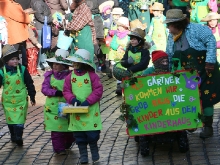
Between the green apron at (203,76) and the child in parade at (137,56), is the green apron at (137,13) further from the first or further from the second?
the green apron at (203,76)

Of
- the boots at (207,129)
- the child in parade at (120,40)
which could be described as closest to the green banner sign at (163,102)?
the boots at (207,129)

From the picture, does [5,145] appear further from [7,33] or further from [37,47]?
[37,47]

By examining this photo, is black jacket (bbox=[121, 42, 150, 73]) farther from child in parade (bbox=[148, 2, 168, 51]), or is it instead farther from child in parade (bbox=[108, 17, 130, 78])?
child in parade (bbox=[148, 2, 168, 51])

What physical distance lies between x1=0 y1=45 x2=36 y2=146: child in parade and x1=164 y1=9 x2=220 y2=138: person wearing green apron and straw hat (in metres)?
1.94

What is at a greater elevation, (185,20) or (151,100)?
(185,20)

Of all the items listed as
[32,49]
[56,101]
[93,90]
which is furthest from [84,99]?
[32,49]

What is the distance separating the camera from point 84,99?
9023mm

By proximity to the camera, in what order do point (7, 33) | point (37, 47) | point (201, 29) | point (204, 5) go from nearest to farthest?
point (201, 29) → point (7, 33) → point (37, 47) → point (204, 5)

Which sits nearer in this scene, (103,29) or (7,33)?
(7,33)

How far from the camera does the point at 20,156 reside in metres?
9.78

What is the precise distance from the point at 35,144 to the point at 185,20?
2522mm

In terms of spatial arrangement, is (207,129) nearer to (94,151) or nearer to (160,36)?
(94,151)

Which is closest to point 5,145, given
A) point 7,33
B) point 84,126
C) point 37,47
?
point 84,126

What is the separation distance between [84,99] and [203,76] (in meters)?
1.65
